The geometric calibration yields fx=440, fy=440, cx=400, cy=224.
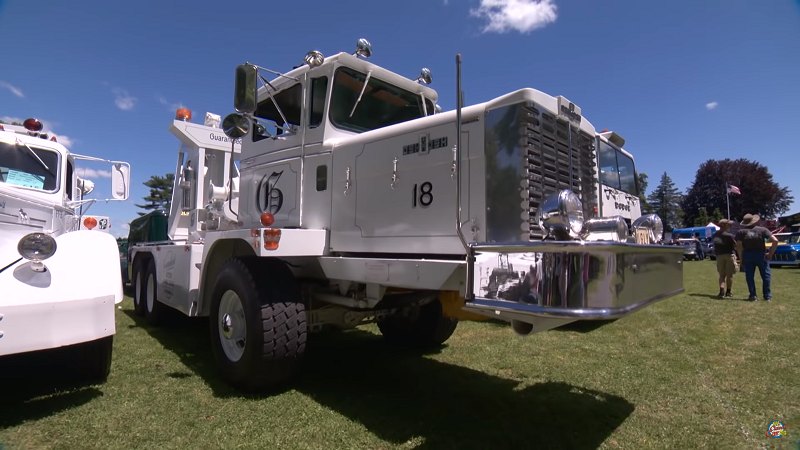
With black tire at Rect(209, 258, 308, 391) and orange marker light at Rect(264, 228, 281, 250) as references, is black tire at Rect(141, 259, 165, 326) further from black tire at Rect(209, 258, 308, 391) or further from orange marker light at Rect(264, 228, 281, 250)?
orange marker light at Rect(264, 228, 281, 250)

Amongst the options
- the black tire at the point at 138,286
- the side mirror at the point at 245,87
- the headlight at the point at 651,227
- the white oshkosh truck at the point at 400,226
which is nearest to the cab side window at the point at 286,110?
the white oshkosh truck at the point at 400,226

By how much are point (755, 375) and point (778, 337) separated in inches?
82.7

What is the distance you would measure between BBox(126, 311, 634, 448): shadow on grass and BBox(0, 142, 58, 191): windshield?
7.91ft

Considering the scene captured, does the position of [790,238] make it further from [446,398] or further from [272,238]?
[272,238]

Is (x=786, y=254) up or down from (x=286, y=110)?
down

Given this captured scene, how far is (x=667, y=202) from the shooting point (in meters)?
58.4

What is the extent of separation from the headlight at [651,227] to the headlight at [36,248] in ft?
13.6

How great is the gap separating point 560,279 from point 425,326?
335cm

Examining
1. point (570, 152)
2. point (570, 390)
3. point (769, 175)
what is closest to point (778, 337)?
point (570, 390)

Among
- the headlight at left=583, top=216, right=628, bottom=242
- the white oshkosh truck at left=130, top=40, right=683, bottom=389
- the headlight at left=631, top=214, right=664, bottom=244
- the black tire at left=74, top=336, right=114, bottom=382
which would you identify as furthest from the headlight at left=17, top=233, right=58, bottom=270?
the headlight at left=631, top=214, right=664, bottom=244

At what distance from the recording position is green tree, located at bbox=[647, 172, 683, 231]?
181 ft

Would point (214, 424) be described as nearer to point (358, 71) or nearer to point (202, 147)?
point (358, 71)

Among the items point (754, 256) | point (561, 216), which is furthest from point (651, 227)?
point (754, 256)

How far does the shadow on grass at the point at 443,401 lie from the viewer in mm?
2979
